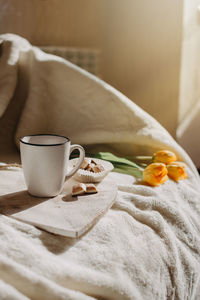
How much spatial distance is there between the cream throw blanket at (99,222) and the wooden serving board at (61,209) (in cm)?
2

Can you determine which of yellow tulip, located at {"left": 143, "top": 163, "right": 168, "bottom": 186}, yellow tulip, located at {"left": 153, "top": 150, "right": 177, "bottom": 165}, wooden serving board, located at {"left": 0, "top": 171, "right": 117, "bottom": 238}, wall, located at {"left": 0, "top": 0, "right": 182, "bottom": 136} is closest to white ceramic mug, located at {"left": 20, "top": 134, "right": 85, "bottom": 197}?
wooden serving board, located at {"left": 0, "top": 171, "right": 117, "bottom": 238}

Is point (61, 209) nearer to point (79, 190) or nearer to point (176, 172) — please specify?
point (79, 190)

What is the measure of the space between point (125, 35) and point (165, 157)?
79.0 inches

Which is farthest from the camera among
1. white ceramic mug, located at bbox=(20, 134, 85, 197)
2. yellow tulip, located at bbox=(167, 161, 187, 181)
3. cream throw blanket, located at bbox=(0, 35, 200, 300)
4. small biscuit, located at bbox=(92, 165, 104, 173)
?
yellow tulip, located at bbox=(167, 161, 187, 181)

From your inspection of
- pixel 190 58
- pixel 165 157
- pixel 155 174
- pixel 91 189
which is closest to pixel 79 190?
pixel 91 189

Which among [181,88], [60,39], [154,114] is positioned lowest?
[154,114]

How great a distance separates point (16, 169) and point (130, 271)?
0.36 m

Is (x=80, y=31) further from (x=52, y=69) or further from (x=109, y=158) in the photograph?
(x=109, y=158)

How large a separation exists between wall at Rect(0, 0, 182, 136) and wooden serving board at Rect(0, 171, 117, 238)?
6.44 ft

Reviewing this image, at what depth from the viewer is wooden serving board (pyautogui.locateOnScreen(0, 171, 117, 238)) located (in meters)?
0.46

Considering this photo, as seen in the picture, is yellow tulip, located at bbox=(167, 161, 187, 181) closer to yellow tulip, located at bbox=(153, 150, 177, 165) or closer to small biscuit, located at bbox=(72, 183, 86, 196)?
yellow tulip, located at bbox=(153, 150, 177, 165)

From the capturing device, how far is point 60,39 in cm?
274

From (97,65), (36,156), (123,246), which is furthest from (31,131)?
(97,65)

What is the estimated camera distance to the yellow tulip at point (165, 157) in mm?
809
